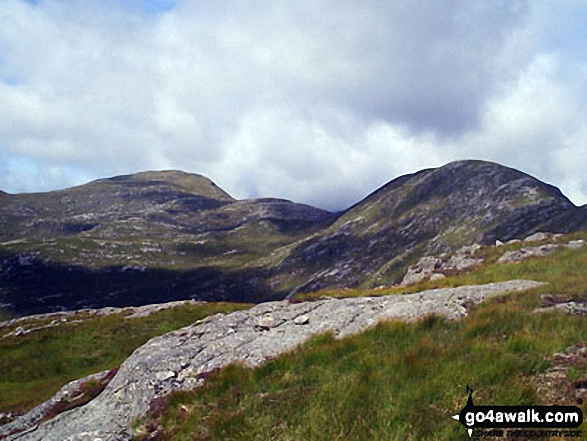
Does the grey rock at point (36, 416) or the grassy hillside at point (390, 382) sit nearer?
the grassy hillside at point (390, 382)

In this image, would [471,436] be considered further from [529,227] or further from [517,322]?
[529,227]

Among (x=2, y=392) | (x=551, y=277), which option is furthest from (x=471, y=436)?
(x=2, y=392)

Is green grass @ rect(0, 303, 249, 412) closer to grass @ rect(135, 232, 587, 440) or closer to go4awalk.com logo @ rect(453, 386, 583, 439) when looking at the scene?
grass @ rect(135, 232, 587, 440)

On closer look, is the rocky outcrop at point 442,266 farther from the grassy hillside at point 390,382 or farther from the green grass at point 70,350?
the green grass at point 70,350

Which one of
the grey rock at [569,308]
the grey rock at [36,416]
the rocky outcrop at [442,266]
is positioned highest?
the rocky outcrop at [442,266]

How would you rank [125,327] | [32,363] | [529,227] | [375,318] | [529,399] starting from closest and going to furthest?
1. [529,399]
2. [375,318]
3. [32,363]
4. [125,327]
5. [529,227]

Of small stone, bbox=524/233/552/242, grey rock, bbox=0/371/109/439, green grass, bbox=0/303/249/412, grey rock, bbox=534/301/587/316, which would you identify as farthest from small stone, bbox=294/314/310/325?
small stone, bbox=524/233/552/242

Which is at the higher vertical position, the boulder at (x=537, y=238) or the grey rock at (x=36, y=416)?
the boulder at (x=537, y=238)

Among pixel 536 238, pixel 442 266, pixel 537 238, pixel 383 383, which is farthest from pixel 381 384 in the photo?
pixel 537 238

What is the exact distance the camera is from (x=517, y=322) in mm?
12852

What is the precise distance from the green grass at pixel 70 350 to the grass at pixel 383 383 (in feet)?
90.3

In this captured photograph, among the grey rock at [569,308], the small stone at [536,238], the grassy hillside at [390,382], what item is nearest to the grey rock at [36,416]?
the grassy hillside at [390,382]

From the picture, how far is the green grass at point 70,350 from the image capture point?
35469mm

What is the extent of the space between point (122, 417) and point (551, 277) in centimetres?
2256
